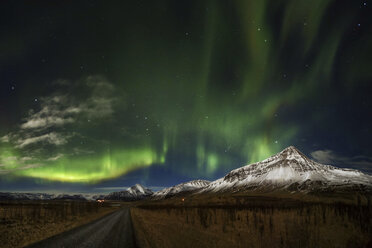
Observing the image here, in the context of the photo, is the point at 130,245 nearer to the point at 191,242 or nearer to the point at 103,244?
the point at 103,244

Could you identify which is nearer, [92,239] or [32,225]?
[92,239]

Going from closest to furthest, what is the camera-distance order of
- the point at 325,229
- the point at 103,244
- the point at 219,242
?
the point at 103,244
the point at 219,242
the point at 325,229

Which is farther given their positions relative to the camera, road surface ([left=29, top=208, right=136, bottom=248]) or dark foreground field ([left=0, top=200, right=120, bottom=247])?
dark foreground field ([left=0, top=200, right=120, bottom=247])

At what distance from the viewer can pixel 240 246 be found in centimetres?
1594

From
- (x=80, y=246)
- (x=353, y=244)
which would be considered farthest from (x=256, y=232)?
(x=80, y=246)

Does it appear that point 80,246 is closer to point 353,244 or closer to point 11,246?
point 11,246

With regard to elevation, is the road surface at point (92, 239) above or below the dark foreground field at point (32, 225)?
above

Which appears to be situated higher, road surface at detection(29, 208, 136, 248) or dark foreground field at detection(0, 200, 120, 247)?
road surface at detection(29, 208, 136, 248)

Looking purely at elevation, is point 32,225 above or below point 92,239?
below

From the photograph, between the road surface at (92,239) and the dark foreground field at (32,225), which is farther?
the dark foreground field at (32,225)

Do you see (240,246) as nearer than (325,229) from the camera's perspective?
Yes

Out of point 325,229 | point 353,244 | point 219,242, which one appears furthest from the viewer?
point 325,229

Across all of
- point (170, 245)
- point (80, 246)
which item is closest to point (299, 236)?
point (170, 245)

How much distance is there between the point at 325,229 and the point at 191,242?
10.1m
